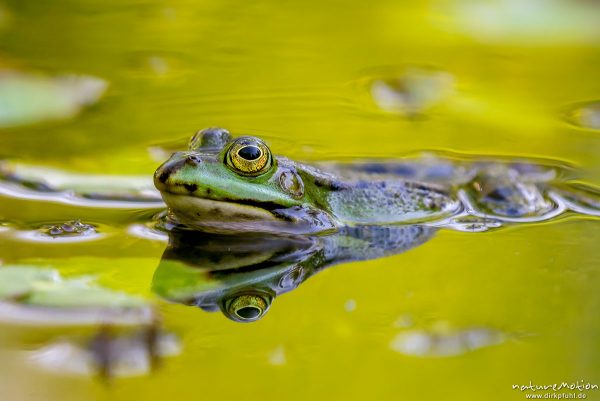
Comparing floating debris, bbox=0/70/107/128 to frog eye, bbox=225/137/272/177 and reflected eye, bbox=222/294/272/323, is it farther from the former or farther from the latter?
reflected eye, bbox=222/294/272/323

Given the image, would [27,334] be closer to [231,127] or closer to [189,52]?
[231,127]

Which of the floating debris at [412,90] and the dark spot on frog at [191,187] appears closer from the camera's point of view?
the dark spot on frog at [191,187]

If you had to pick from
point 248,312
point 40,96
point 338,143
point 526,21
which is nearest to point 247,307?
point 248,312

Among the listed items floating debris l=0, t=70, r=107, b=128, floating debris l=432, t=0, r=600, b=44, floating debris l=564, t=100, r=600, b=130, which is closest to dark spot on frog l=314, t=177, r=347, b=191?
floating debris l=0, t=70, r=107, b=128

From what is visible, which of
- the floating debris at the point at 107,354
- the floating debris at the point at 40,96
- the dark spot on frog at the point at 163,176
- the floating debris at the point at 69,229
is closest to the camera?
the floating debris at the point at 107,354

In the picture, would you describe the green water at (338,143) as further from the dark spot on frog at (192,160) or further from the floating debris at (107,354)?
the dark spot on frog at (192,160)

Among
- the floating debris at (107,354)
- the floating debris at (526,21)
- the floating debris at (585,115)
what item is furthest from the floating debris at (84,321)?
the floating debris at (526,21)

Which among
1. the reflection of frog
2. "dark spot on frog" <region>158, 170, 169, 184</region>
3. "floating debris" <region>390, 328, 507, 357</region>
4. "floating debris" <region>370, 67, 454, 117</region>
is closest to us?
"floating debris" <region>390, 328, 507, 357</region>
